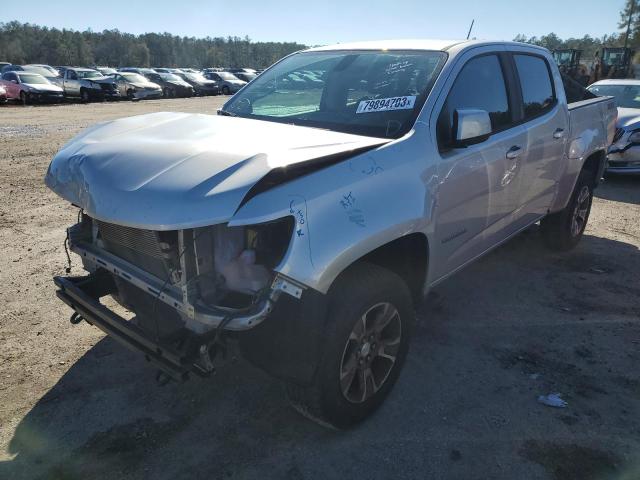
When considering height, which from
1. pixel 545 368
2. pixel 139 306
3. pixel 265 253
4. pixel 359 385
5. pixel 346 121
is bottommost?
pixel 545 368

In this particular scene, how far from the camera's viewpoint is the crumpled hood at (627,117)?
8.64 m

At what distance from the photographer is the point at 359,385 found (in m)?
2.72

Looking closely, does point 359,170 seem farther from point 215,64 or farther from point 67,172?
point 215,64

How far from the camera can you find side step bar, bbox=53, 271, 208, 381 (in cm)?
228

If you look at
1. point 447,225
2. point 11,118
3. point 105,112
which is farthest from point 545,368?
point 105,112

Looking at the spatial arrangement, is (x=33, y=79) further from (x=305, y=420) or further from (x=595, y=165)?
(x=305, y=420)

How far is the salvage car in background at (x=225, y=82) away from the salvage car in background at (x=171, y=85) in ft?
12.4

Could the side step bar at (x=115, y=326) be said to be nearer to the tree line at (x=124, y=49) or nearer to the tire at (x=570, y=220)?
the tire at (x=570, y=220)

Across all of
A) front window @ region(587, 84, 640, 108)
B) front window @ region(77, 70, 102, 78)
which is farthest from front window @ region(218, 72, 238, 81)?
front window @ region(587, 84, 640, 108)

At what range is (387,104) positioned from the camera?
3061 mm

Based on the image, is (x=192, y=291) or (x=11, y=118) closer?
(x=192, y=291)

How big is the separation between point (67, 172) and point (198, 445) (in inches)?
62.5

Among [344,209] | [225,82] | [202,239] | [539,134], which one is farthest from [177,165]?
[225,82]

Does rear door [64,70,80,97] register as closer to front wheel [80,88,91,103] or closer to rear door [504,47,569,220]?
front wheel [80,88,91,103]
